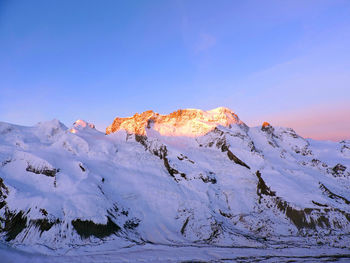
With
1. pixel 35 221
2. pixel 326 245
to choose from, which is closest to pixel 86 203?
pixel 35 221

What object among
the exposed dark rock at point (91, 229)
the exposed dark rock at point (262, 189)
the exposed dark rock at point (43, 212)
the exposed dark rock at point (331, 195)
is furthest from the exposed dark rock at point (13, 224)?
the exposed dark rock at point (331, 195)

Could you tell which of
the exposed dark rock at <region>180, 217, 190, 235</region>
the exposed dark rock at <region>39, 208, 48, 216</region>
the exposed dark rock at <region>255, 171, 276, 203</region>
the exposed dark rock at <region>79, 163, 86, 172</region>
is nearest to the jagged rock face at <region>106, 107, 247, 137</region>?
the exposed dark rock at <region>79, 163, 86, 172</region>

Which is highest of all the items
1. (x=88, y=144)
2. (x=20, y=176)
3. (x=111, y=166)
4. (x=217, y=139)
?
(x=217, y=139)

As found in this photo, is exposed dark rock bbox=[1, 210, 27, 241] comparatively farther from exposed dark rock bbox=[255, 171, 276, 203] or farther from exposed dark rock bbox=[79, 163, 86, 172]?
exposed dark rock bbox=[255, 171, 276, 203]

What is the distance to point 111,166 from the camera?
337 ft

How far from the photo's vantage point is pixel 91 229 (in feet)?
238

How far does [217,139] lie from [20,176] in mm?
76555

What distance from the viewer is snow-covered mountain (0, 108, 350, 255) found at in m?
72.9

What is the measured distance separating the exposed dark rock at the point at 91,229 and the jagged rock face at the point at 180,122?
56.6 metres

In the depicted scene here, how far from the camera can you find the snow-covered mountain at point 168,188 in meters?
72.9

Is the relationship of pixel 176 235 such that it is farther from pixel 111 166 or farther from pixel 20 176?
pixel 20 176

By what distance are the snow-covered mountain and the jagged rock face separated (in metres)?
1.25

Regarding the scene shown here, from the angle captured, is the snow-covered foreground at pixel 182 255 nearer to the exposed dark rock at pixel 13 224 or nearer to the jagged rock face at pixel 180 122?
the exposed dark rock at pixel 13 224

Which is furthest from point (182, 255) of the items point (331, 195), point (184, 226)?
point (331, 195)
